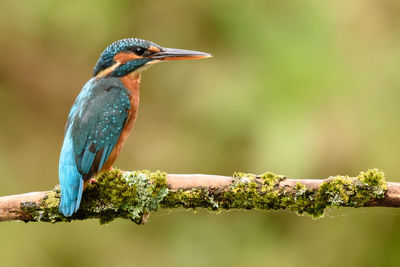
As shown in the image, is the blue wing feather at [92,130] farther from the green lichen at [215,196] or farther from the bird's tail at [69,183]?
the green lichen at [215,196]

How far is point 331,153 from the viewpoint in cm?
525

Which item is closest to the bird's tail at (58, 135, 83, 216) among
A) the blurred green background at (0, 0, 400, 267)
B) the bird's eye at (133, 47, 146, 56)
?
the bird's eye at (133, 47, 146, 56)

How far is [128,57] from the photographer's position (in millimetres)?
4059

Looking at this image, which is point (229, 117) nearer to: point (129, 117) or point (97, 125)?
point (129, 117)

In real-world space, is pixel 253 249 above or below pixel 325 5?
below

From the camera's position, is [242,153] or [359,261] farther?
[242,153]

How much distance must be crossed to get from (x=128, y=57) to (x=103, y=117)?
56cm

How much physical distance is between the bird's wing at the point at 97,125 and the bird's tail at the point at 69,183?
0.03 metres

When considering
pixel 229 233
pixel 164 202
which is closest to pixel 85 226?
pixel 229 233

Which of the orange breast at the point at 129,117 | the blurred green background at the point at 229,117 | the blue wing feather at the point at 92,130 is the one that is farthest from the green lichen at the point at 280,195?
the blurred green background at the point at 229,117

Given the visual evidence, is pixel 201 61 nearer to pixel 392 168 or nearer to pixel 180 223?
pixel 180 223

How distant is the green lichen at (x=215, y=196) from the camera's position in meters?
2.95

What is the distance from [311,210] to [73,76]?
3.94 metres

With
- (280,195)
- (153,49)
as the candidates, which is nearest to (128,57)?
(153,49)
